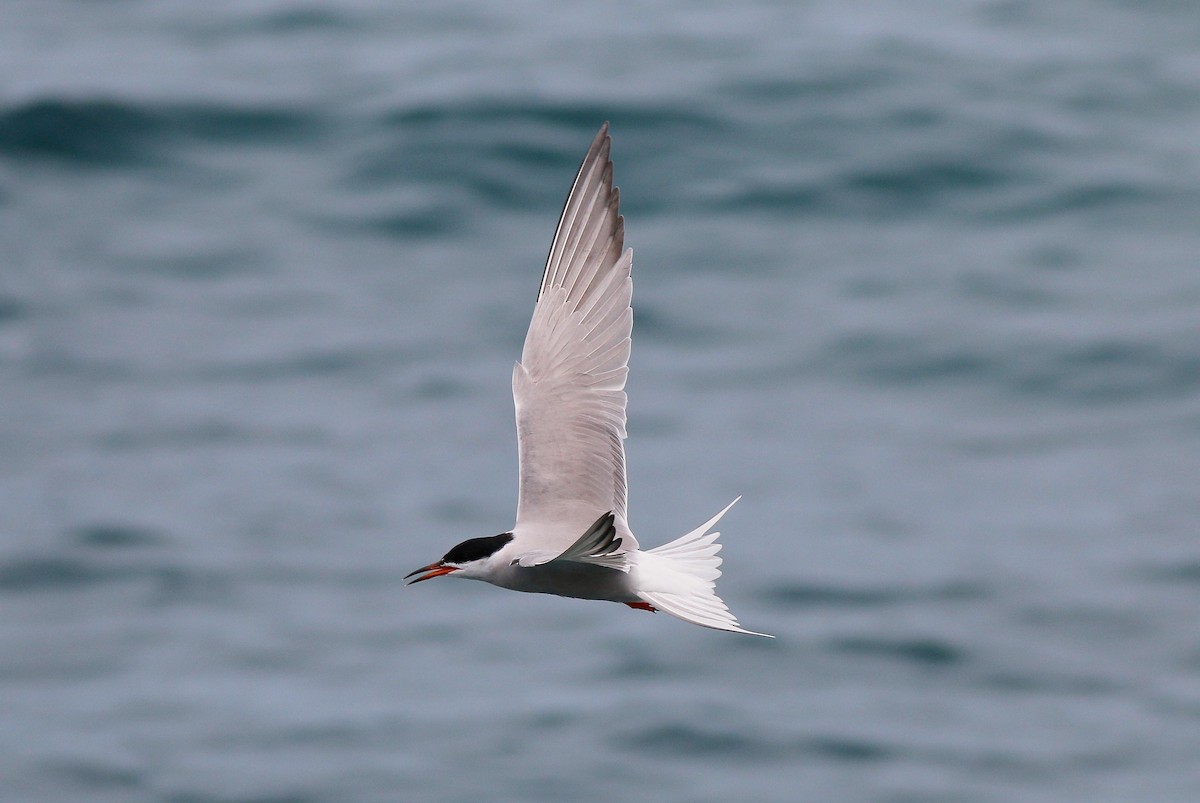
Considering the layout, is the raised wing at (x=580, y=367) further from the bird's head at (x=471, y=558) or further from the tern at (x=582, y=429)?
the bird's head at (x=471, y=558)

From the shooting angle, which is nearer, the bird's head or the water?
the bird's head

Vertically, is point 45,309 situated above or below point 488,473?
above

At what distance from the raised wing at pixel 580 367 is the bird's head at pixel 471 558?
49 centimetres

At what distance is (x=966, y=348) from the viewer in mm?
20641

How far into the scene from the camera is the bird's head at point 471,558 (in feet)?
20.8

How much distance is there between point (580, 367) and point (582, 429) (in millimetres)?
296

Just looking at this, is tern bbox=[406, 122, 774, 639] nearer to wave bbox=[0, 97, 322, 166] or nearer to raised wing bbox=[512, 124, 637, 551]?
raised wing bbox=[512, 124, 637, 551]

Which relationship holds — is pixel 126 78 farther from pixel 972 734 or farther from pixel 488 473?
pixel 972 734

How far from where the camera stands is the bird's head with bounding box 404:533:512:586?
6332 mm

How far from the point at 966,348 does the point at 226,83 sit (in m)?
9.61

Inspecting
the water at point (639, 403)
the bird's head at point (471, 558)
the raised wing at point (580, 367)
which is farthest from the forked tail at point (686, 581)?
the water at point (639, 403)

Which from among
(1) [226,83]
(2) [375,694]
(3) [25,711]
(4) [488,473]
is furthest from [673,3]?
(3) [25,711]

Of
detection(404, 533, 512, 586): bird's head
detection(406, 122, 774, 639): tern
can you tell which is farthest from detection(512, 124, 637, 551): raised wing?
detection(404, 533, 512, 586): bird's head

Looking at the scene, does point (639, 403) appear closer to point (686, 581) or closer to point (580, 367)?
point (580, 367)
